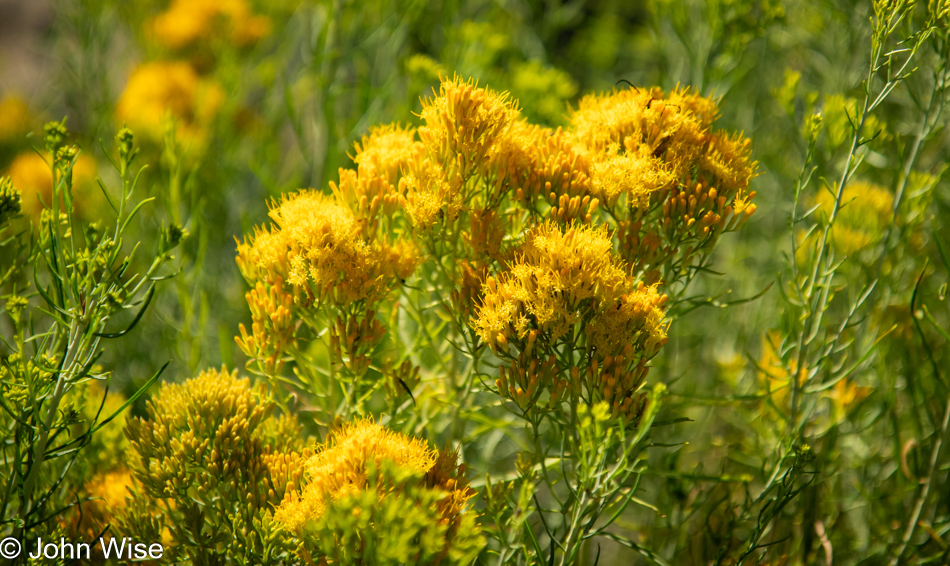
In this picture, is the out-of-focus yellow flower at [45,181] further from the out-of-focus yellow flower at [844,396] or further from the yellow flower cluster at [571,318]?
the out-of-focus yellow flower at [844,396]

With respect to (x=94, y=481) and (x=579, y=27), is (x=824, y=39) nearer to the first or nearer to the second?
(x=579, y=27)

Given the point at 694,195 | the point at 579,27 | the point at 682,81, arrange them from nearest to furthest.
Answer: the point at 694,195
the point at 682,81
the point at 579,27

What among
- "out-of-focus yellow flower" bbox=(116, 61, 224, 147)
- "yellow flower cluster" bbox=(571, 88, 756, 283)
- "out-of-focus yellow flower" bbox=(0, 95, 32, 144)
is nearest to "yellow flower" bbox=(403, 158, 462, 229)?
"yellow flower cluster" bbox=(571, 88, 756, 283)

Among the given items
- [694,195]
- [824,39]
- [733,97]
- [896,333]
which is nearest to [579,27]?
[733,97]

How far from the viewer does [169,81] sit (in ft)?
8.58

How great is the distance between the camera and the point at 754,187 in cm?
281

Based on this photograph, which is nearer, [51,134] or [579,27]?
[51,134]

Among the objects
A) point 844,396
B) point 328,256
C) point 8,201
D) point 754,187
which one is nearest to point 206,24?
point 8,201

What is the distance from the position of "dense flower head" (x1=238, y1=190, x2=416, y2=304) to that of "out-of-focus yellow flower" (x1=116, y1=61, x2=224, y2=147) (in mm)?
1397

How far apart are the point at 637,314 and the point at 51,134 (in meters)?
1.08

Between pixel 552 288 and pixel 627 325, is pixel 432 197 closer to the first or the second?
pixel 552 288

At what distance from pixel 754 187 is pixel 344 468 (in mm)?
2359

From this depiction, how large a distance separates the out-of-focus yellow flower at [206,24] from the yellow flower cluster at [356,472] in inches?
83.8

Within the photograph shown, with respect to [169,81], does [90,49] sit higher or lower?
higher
